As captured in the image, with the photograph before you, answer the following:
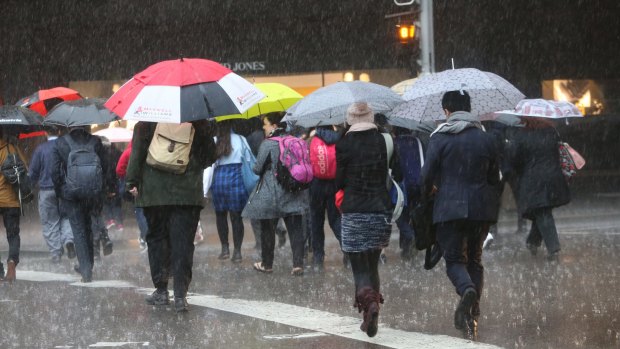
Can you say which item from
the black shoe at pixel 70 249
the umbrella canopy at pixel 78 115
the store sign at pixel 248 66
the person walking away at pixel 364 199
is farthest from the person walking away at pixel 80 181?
the store sign at pixel 248 66

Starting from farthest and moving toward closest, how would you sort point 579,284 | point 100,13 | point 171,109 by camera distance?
point 100,13
point 579,284
point 171,109

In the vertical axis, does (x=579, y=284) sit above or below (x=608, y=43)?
below

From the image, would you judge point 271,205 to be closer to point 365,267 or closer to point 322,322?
point 322,322

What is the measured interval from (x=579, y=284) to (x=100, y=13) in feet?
51.4

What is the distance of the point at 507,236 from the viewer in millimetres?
15523

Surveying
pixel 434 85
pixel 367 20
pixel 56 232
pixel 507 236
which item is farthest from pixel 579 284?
pixel 367 20

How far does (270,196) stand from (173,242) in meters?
2.87

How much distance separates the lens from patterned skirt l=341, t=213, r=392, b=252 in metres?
8.04

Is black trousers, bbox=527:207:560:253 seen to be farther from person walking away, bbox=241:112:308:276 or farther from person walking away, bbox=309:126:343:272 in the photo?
person walking away, bbox=241:112:308:276

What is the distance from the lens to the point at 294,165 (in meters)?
11.8

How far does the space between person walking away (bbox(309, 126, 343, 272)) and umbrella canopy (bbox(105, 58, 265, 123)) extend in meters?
1.98

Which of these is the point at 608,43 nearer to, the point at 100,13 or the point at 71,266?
the point at 100,13

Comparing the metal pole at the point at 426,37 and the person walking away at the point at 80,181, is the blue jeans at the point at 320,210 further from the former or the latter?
the metal pole at the point at 426,37

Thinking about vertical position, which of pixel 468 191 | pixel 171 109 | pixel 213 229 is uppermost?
pixel 171 109
